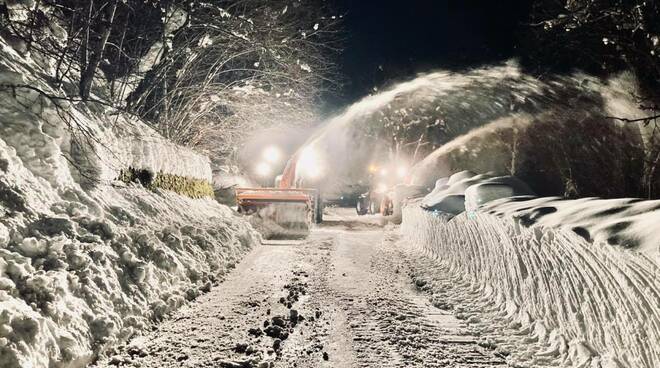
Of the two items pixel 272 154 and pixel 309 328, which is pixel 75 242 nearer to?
pixel 309 328

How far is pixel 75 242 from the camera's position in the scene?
5.13 metres

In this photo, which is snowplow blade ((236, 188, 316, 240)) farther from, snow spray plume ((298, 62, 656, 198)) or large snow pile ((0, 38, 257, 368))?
snow spray plume ((298, 62, 656, 198))

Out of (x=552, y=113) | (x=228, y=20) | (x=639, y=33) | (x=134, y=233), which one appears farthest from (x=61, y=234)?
(x=552, y=113)

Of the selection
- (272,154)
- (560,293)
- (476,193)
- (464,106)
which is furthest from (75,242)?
(272,154)

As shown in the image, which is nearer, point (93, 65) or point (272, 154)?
point (93, 65)

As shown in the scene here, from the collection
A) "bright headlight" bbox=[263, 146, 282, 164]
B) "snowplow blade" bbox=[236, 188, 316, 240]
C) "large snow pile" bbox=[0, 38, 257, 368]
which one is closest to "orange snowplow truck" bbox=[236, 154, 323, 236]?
"snowplow blade" bbox=[236, 188, 316, 240]

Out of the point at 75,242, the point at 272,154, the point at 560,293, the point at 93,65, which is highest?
the point at 272,154

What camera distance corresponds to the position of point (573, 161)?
23.7 metres

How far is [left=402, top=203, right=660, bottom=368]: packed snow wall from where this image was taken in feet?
9.72

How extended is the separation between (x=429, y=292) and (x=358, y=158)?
6685cm

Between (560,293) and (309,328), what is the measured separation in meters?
2.48

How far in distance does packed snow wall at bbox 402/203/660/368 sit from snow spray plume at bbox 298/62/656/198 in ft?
33.7

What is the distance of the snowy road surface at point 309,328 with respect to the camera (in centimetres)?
413

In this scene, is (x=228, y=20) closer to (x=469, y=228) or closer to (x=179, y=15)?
(x=179, y=15)
